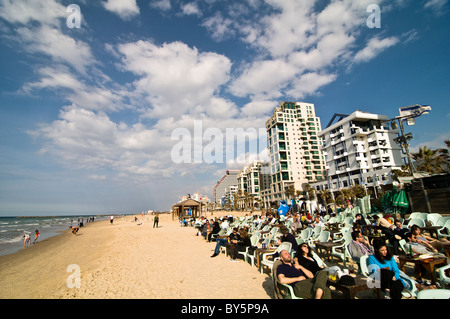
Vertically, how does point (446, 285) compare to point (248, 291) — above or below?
above

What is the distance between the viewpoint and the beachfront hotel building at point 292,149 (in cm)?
6962

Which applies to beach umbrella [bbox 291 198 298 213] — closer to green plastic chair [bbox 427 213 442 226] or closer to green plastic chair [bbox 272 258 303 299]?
green plastic chair [bbox 427 213 442 226]

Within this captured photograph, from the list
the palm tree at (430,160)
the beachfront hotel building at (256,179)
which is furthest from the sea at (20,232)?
the beachfront hotel building at (256,179)

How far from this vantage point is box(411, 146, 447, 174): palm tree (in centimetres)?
3061

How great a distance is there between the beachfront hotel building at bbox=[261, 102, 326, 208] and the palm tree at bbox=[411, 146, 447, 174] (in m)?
35.0

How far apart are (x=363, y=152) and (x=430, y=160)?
18.5m

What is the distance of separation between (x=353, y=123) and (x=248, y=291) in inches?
2287

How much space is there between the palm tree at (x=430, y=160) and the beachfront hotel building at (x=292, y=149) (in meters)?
35.0

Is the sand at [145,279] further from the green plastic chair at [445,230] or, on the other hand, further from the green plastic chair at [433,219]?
the green plastic chair at [433,219]

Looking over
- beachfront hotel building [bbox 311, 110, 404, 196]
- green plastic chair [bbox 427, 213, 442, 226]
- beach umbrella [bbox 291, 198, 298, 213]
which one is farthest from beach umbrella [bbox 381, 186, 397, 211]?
beachfront hotel building [bbox 311, 110, 404, 196]

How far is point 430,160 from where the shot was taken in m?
31.5

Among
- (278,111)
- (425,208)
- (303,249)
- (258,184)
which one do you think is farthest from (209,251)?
(258,184)
